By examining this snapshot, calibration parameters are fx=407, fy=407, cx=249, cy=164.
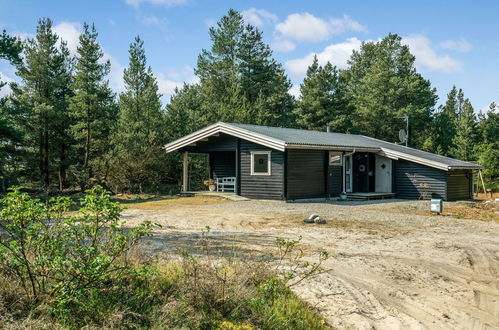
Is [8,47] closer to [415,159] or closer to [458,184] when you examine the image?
[415,159]

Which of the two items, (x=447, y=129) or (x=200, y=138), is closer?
(x=200, y=138)

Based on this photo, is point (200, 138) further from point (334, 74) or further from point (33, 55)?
point (334, 74)

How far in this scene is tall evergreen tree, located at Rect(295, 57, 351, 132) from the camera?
3497cm

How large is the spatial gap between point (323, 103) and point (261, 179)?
19.9 m

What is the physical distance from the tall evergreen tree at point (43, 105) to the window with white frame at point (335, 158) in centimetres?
1595

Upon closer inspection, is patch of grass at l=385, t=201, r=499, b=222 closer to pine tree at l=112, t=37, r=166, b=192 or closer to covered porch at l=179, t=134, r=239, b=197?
covered porch at l=179, t=134, r=239, b=197

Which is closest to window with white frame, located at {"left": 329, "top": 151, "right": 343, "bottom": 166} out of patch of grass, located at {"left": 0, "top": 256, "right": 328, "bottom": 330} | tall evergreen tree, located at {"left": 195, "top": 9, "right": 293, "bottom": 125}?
patch of grass, located at {"left": 0, "top": 256, "right": 328, "bottom": 330}

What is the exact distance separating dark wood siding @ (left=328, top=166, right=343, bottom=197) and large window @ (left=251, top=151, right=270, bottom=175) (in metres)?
3.09

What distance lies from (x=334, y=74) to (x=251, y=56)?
832 centimetres

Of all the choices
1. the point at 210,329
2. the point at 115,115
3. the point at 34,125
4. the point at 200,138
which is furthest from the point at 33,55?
the point at 210,329

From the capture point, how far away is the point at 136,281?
441 centimetres

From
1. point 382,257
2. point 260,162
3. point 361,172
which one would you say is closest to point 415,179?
point 361,172

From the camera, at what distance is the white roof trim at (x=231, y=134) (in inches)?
622

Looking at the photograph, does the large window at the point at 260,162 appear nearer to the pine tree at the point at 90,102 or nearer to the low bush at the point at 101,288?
the pine tree at the point at 90,102
